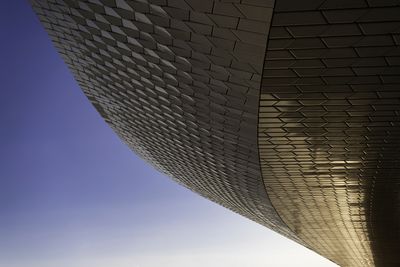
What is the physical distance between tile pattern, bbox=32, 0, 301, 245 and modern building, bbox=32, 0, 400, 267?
6cm

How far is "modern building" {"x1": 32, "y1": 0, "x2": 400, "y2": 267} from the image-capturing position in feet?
40.0

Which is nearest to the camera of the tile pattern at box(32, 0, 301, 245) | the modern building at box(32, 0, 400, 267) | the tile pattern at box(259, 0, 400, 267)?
the tile pattern at box(259, 0, 400, 267)

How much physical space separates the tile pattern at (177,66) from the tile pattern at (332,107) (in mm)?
766

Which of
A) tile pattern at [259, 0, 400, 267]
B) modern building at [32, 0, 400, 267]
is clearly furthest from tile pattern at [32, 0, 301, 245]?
tile pattern at [259, 0, 400, 267]

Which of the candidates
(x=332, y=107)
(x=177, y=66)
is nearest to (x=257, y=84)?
(x=332, y=107)

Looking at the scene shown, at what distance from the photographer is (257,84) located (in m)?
15.2

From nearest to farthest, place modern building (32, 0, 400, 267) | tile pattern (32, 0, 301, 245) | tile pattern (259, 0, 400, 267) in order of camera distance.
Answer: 1. tile pattern (259, 0, 400, 267)
2. modern building (32, 0, 400, 267)
3. tile pattern (32, 0, 301, 245)

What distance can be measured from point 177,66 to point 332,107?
568cm

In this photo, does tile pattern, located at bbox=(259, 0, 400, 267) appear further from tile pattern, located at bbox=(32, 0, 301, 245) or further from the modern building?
tile pattern, located at bbox=(32, 0, 301, 245)

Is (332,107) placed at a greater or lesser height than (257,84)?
greater

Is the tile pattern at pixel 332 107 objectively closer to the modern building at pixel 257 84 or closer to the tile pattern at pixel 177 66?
the modern building at pixel 257 84

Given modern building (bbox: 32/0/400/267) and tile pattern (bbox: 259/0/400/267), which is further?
modern building (bbox: 32/0/400/267)

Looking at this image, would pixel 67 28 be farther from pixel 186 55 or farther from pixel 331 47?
pixel 331 47

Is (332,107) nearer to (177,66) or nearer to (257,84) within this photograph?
(257,84)
